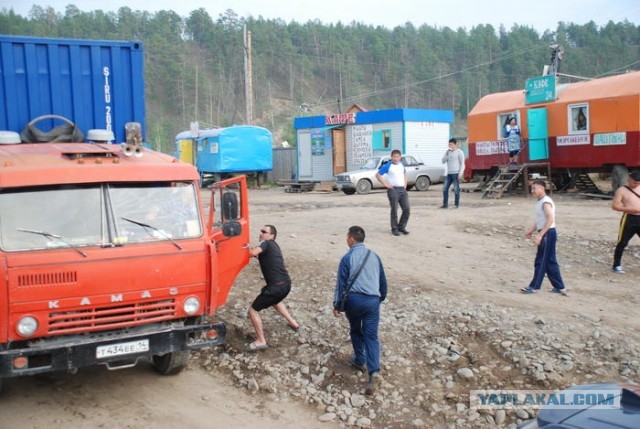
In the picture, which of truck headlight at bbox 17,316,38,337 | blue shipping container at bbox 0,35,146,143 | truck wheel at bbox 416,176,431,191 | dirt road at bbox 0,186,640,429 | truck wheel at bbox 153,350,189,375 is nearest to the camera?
truck headlight at bbox 17,316,38,337

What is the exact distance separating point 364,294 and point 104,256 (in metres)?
2.42

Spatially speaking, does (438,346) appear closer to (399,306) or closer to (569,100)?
(399,306)

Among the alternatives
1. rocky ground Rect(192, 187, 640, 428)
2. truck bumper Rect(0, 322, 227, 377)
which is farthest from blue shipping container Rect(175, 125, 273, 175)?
truck bumper Rect(0, 322, 227, 377)

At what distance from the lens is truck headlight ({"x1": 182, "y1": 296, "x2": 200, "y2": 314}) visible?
5.44 metres

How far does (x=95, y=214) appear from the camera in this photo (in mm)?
5262

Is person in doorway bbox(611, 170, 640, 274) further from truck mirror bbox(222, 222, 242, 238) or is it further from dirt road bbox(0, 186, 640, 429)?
truck mirror bbox(222, 222, 242, 238)

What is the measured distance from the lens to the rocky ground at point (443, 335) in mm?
5836

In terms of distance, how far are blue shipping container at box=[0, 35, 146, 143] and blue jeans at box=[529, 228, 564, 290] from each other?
17.8ft

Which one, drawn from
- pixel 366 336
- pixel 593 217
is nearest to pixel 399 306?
pixel 366 336

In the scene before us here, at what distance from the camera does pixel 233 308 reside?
8180 millimetres

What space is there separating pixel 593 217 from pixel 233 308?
32.6 ft

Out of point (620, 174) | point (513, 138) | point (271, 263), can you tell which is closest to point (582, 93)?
point (513, 138)

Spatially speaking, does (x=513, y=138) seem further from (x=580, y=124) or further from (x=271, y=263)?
(x=271, y=263)

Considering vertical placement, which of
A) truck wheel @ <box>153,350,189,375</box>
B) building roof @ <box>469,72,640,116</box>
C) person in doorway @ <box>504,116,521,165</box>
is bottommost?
truck wheel @ <box>153,350,189,375</box>
